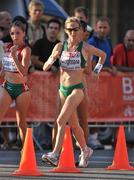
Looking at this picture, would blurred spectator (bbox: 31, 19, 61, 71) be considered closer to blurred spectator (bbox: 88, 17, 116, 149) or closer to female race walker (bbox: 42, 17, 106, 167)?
blurred spectator (bbox: 88, 17, 116, 149)

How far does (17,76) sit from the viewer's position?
11.5m

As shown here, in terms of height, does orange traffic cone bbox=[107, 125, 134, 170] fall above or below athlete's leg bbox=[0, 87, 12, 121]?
below

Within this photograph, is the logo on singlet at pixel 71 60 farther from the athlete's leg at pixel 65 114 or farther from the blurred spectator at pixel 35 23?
the blurred spectator at pixel 35 23

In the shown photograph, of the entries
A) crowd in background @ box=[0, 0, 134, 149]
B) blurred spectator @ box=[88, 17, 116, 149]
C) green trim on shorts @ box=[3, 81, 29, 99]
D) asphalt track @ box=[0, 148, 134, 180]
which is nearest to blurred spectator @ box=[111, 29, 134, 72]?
crowd in background @ box=[0, 0, 134, 149]

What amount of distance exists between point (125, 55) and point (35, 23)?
173cm

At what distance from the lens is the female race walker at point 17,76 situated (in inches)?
443

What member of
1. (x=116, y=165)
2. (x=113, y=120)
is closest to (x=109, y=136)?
(x=113, y=120)

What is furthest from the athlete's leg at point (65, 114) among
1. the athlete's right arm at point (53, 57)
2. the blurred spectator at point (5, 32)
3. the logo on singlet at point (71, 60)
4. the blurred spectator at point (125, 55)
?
the blurred spectator at point (125, 55)

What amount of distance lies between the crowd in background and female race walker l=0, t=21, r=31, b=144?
2.49m

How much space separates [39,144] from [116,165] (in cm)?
357

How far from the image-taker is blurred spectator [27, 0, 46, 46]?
14.7 meters

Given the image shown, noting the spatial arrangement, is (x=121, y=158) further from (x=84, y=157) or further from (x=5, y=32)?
(x=5, y=32)

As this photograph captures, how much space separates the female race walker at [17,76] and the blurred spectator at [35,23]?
3.15m

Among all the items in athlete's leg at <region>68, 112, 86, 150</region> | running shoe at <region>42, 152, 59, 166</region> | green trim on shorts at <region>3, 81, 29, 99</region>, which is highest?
green trim on shorts at <region>3, 81, 29, 99</region>
